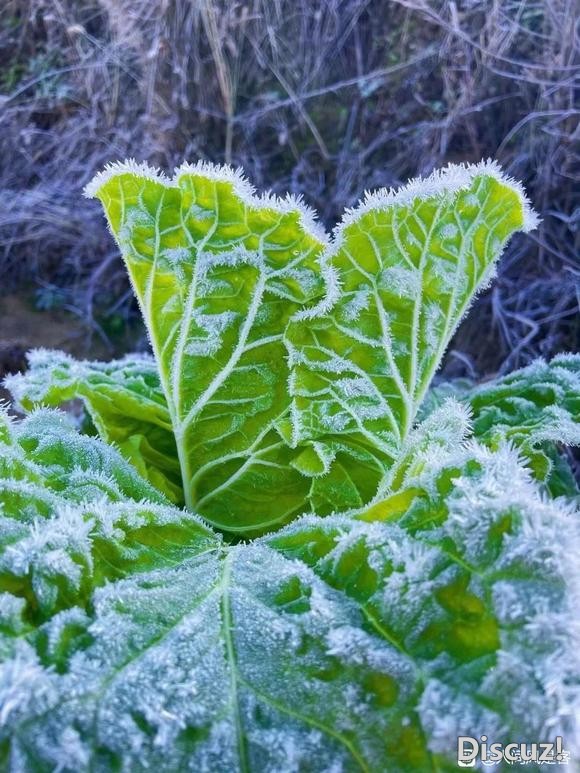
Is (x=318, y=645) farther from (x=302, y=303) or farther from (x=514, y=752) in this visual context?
(x=302, y=303)

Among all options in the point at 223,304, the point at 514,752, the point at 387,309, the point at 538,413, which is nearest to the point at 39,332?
the point at 223,304

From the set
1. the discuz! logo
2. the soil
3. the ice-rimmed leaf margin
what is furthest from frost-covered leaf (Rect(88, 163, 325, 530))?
the soil

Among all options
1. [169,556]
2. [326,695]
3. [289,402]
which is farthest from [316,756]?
[289,402]

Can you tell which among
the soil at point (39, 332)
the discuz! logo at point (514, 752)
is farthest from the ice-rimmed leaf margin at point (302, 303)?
the soil at point (39, 332)

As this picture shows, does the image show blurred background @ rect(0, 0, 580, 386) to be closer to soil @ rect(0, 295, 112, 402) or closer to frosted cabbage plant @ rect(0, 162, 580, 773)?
soil @ rect(0, 295, 112, 402)

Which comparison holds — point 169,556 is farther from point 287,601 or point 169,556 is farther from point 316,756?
point 316,756

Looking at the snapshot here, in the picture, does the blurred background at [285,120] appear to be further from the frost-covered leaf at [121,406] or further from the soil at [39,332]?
the frost-covered leaf at [121,406]
